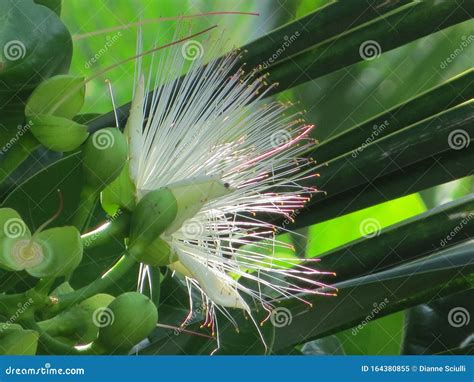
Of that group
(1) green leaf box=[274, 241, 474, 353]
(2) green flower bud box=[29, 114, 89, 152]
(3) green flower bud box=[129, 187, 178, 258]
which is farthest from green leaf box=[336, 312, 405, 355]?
(2) green flower bud box=[29, 114, 89, 152]

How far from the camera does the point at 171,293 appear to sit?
4.12 feet

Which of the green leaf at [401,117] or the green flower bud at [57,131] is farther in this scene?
the green leaf at [401,117]

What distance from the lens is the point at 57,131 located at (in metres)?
0.87

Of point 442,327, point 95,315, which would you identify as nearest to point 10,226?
point 95,315

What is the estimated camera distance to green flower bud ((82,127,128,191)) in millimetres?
868

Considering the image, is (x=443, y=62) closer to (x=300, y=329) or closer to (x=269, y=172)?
(x=269, y=172)

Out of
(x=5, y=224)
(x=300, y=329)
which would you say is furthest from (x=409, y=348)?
(x=5, y=224)

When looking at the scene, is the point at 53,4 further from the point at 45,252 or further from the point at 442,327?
the point at 442,327

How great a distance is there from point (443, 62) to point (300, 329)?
0.80m

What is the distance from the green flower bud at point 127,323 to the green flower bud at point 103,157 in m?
0.12

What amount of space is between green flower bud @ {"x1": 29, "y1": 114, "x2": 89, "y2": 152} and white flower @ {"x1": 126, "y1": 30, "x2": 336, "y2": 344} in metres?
0.15

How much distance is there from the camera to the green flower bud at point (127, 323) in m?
0.84

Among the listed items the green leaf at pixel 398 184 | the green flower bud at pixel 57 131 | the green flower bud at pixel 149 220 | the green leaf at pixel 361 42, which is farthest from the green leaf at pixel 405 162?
the green flower bud at pixel 57 131

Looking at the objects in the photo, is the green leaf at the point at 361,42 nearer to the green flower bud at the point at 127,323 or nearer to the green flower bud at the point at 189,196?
the green flower bud at the point at 189,196
